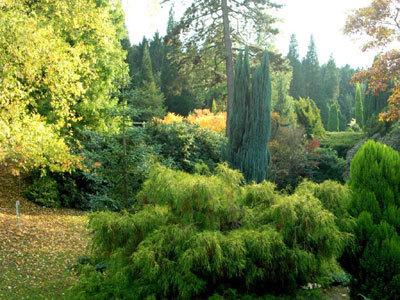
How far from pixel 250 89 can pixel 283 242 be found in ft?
28.5

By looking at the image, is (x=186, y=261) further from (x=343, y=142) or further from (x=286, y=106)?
(x=286, y=106)

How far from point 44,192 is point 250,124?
620 centimetres

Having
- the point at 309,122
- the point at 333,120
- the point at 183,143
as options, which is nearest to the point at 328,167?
the point at 309,122

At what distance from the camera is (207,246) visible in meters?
3.39

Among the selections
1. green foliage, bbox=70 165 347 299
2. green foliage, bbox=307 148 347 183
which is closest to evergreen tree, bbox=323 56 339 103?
green foliage, bbox=307 148 347 183

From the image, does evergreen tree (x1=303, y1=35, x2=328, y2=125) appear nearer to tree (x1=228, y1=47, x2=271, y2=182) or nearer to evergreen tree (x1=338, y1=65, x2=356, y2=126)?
evergreen tree (x1=338, y1=65, x2=356, y2=126)

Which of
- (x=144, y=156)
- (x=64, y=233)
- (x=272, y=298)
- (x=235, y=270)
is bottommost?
(x=64, y=233)

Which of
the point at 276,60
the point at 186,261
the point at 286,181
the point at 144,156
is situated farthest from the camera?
the point at 276,60

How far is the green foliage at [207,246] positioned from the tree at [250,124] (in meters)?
7.42

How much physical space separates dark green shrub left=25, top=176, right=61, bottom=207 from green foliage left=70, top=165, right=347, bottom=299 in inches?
297

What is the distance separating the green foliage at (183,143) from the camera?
12586 mm

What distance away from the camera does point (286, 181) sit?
49.9 feet

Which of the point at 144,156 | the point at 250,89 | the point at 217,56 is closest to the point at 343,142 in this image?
the point at 217,56

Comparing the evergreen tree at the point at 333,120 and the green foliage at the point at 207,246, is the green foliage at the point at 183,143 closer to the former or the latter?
the green foliage at the point at 207,246
